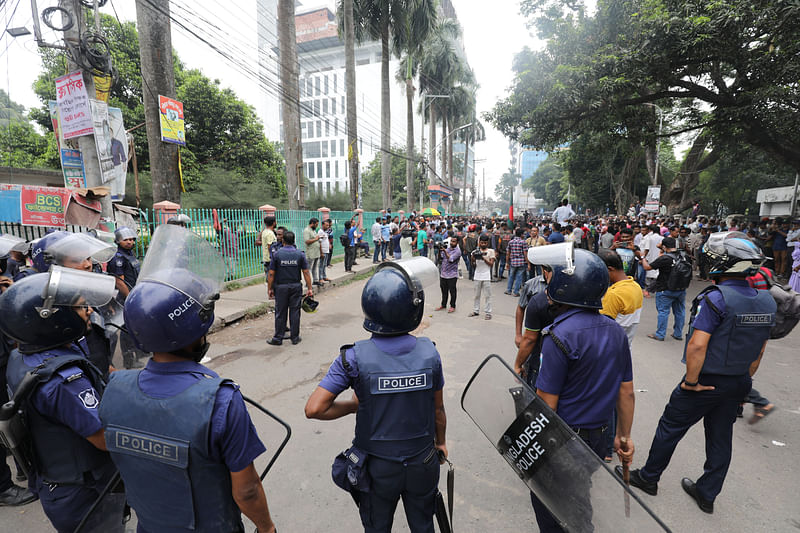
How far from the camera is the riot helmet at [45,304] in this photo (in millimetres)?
1528

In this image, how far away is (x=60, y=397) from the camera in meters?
1.47

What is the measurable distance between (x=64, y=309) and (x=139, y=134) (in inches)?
853

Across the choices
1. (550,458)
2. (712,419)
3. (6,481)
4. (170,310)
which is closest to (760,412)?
(712,419)

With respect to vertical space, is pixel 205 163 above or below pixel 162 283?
above

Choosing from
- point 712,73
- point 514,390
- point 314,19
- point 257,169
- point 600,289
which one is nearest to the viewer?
point 514,390

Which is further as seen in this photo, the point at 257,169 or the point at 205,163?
the point at 257,169

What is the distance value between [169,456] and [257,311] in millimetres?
6251

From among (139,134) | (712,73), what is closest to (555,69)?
(712,73)

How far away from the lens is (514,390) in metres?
1.74

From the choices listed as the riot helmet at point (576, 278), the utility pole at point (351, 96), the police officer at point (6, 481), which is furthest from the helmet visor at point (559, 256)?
the utility pole at point (351, 96)

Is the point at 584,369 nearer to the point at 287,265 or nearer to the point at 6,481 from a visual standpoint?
the point at 6,481

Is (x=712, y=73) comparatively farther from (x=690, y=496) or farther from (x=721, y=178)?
(x=721, y=178)

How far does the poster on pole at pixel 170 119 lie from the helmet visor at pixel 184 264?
6.92 m

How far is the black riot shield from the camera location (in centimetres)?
142
